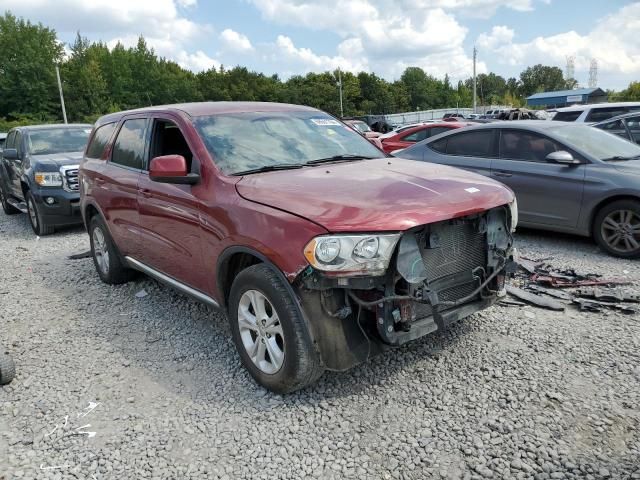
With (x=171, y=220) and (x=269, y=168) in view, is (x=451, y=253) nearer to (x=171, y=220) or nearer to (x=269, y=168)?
(x=269, y=168)

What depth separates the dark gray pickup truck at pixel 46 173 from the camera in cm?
860

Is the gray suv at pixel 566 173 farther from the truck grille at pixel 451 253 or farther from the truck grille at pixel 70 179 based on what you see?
the truck grille at pixel 70 179

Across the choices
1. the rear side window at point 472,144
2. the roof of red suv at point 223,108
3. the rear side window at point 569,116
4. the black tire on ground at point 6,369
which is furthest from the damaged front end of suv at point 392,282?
the rear side window at point 569,116

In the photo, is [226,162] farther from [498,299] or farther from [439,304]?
[498,299]

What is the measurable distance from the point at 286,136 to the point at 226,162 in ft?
2.19

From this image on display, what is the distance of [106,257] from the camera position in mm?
5797

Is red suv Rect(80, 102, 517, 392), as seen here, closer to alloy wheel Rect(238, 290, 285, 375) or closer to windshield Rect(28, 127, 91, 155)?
alloy wheel Rect(238, 290, 285, 375)

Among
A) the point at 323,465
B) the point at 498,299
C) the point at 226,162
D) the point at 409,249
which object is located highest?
the point at 226,162

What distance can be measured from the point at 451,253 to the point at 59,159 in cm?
772

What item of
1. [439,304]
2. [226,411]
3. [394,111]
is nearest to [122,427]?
[226,411]

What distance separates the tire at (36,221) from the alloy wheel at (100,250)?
331 cm

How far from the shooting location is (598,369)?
11.5 ft

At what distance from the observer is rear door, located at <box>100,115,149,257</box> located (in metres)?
4.81

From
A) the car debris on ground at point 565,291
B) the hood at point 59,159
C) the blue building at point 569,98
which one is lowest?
the car debris on ground at point 565,291
